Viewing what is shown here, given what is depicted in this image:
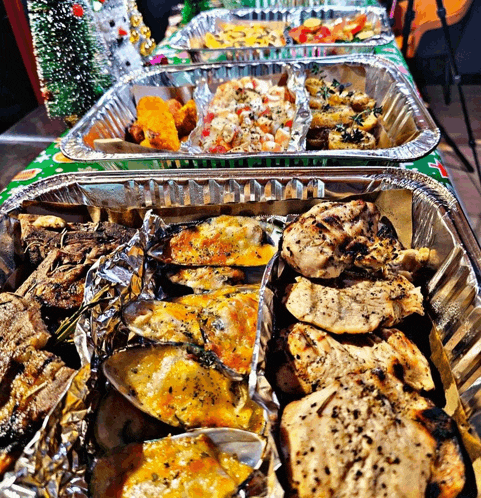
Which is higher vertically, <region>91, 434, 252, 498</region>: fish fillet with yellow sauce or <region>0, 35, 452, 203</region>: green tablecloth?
<region>0, 35, 452, 203</region>: green tablecloth

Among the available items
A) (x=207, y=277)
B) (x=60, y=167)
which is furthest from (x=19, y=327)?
(x=60, y=167)

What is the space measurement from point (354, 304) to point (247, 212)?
84 cm

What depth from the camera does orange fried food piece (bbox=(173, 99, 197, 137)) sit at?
3.30 metres

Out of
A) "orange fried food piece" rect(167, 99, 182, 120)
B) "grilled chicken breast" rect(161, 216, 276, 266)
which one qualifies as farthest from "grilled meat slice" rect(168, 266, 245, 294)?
"orange fried food piece" rect(167, 99, 182, 120)

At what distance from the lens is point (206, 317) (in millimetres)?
1611

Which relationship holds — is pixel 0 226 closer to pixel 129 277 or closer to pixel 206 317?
pixel 129 277

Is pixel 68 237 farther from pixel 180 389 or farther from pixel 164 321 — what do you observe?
pixel 180 389

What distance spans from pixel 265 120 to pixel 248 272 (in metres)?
1.69

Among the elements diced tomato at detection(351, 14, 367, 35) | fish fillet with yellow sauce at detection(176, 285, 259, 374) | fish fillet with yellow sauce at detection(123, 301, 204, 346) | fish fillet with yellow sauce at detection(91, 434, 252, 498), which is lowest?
fish fillet with yellow sauce at detection(91, 434, 252, 498)

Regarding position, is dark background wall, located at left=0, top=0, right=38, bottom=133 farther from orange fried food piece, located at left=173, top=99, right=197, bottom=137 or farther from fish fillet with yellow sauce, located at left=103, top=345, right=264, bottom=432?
fish fillet with yellow sauce, located at left=103, top=345, right=264, bottom=432

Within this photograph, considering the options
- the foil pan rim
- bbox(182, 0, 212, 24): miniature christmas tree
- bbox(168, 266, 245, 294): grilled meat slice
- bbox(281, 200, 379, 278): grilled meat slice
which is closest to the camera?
bbox(281, 200, 379, 278): grilled meat slice

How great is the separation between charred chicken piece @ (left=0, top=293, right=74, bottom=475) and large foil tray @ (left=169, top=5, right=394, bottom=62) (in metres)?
3.57

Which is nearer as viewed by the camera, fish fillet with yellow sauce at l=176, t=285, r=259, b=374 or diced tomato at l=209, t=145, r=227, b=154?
fish fillet with yellow sauce at l=176, t=285, r=259, b=374

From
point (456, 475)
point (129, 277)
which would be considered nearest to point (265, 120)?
point (129, 277)
